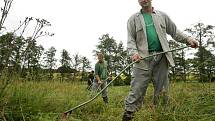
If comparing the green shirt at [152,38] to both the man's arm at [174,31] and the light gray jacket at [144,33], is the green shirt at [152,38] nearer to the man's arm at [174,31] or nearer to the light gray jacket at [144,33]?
the light gray jacket at [144,33]

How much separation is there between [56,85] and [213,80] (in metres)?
3.02

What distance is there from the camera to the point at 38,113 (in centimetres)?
494

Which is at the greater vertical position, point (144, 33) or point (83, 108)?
point (144, 33)

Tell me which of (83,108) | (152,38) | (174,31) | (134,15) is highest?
(134,15)

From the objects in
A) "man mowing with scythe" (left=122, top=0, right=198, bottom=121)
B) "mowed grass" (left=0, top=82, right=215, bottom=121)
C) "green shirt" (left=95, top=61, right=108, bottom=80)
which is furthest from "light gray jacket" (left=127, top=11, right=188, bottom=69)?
"green shirt" (left=95, top=61, right=108, bottom=80)

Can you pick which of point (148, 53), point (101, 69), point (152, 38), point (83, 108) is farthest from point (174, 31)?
point (101, 69)

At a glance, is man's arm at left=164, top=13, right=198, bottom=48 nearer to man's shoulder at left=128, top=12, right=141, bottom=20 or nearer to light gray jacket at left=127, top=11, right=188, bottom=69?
light gray jacket at left=127, top=11, right=188, bottom=69

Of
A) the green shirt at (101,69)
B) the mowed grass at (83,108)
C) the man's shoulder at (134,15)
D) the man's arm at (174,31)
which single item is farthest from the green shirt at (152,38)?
the green shirt at (101,69)

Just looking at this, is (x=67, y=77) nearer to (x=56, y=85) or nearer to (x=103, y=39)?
(x=56, y=85)

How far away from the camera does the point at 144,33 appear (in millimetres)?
4816

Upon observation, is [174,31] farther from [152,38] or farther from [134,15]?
[134,15]

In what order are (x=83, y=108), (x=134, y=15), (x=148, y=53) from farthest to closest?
(x=83, y=108) < (x=134, y=15) < (x=148, y=53)

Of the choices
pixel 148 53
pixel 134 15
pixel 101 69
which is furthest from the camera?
pixel 101 69

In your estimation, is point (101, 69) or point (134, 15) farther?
point (101, 69)
